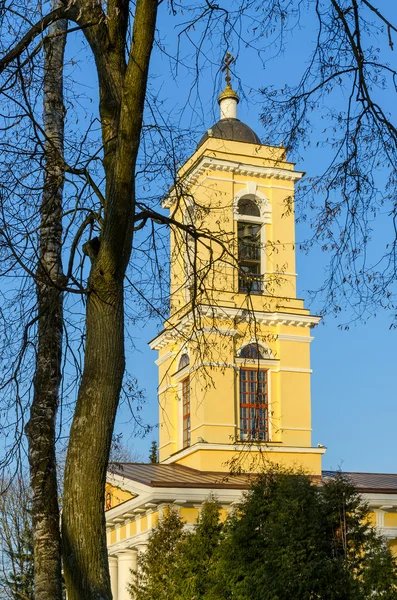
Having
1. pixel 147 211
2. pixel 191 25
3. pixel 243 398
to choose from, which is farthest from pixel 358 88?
pixel 243 398

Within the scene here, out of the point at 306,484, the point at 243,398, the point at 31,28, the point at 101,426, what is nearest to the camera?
the point at 101,426

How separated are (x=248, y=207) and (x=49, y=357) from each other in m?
19.0

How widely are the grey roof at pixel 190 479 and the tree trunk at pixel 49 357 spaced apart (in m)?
A: 12.9

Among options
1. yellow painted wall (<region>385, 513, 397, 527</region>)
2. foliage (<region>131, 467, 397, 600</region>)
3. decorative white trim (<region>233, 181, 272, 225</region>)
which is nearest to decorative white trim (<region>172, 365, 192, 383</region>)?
decorative white trim (<region>233, 181, 272, 225</region>)

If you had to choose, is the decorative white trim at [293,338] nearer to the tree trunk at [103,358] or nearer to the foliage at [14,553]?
the foliage at [14,553]

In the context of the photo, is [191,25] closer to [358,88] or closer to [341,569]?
[358,88]

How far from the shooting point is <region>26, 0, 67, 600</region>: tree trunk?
6.54 metres

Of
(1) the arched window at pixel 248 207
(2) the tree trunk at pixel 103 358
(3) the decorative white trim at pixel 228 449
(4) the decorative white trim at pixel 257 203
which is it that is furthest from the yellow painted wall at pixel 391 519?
(2) the tree trunk at pixel 103 358

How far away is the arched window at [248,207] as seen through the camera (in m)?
25.5

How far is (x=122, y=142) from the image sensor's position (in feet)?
19.1

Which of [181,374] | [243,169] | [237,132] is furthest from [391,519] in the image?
[237,132]

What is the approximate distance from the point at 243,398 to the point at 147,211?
17.3 metres

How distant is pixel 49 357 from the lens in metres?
7.07

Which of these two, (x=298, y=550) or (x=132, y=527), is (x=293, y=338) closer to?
(x=132, y=527)
